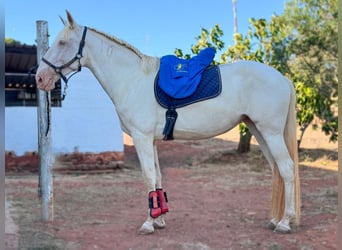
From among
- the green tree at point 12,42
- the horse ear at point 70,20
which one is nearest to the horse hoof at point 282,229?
the horse ear at point 70,20

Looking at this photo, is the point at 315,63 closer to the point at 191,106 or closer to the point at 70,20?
the point at 191,106

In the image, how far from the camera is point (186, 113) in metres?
3.46

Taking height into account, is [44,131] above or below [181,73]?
below

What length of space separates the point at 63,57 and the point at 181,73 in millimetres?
1062

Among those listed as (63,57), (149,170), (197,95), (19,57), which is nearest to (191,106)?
(197,95)

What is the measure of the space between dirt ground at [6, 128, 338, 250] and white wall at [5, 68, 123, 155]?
11.4 inches

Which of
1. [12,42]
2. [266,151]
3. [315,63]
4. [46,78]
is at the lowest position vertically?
[266,151]

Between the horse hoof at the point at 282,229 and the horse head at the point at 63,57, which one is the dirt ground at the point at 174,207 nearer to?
the horse hoof at the point at 282,229

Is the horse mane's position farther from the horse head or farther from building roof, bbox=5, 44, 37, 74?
building roof, bbox=5, 44, 37, 74

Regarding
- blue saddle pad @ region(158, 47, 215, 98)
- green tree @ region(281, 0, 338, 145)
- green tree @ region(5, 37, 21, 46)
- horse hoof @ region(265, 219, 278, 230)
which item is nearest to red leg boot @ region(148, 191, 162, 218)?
blue saddle pad @ region(158, 47, 215, 98)

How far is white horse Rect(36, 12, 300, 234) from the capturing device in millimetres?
3443

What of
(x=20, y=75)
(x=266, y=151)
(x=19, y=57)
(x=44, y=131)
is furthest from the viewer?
(x=19, y=57)

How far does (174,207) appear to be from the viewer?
4.73 meters

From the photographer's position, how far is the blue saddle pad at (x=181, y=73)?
134 inches
